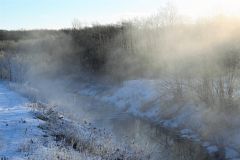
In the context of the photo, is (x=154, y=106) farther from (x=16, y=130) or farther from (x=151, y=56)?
(x=16, y=130)

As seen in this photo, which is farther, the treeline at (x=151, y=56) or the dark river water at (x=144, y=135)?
the treeline at (x=151, y=56)

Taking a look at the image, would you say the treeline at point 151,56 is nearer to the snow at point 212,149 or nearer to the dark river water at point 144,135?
the dark river water at point 144,135

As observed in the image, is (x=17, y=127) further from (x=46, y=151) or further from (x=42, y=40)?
(x=42, y=40)

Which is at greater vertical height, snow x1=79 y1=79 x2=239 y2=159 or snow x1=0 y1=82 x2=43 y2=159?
snow x1=0 y1=82 x2=43 y2=159

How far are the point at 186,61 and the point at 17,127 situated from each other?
14592mm

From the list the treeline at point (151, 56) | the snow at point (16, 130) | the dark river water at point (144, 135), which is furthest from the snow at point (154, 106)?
the snow at point (16, 130)

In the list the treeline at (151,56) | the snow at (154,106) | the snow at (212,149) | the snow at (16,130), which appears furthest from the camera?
the treeline at (151,56)

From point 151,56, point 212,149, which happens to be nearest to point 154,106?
point 212,149

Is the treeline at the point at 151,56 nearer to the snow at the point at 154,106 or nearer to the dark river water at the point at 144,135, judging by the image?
the snow at the point at 154,106

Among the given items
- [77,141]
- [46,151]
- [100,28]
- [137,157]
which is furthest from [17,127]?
[100,28]

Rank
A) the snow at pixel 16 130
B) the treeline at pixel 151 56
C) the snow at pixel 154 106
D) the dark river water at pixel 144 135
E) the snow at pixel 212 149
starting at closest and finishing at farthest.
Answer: the snow at pixel 16 130
the dark river water at pixel 144 135
the snow at pixel 212 149
the snow at pixel 154 106
the treeline at pixel 151 56

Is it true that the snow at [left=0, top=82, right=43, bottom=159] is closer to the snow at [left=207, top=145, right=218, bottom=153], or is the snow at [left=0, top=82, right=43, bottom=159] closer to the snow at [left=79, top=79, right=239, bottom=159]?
the snow at [left=207, top=145, right=218, bottom=153]

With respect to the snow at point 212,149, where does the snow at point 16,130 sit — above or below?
above

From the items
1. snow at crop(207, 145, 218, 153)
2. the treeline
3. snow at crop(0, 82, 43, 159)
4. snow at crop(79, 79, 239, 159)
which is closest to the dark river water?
snow at crop(207, 145, 218, 153)
